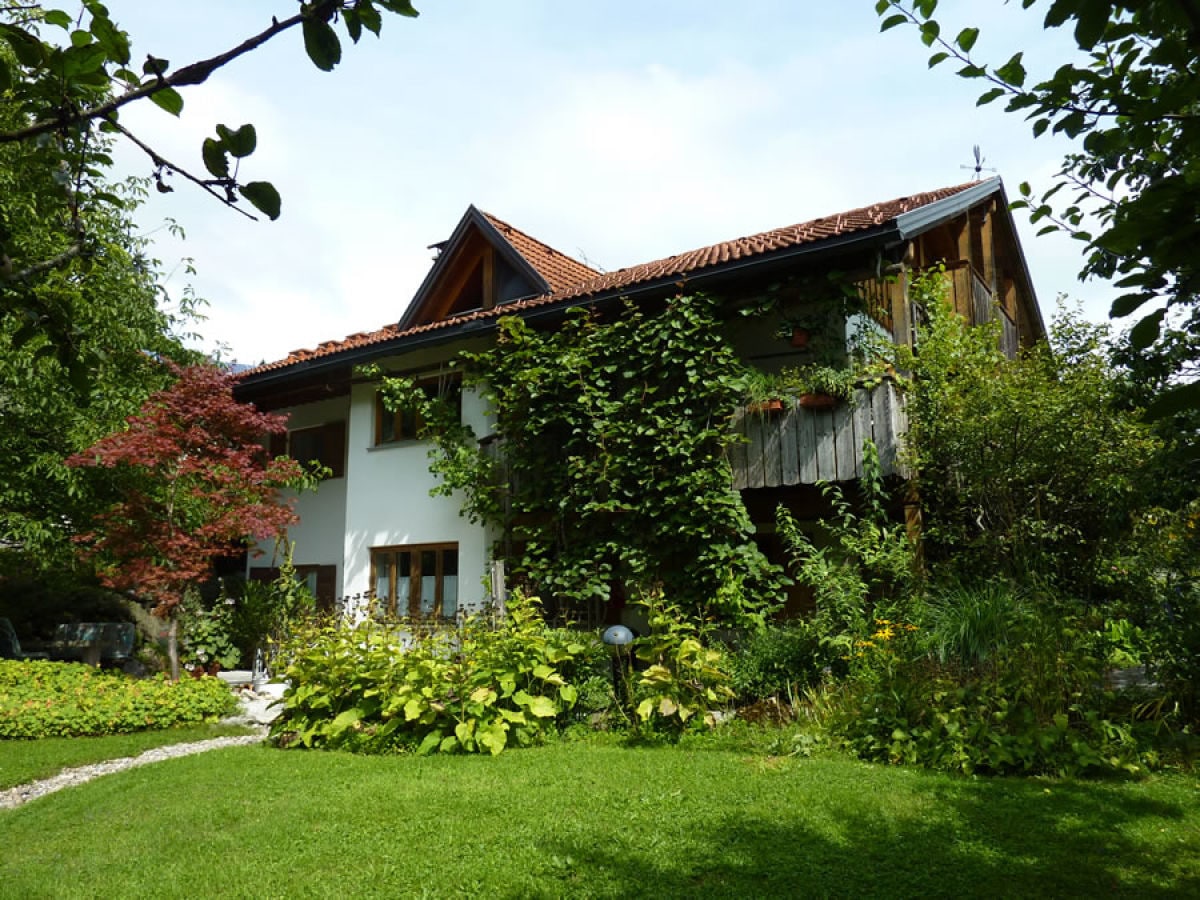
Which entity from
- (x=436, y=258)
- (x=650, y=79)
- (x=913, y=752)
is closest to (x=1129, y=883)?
(x=913, y=752)

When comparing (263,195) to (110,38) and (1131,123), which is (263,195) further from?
(1131,123)

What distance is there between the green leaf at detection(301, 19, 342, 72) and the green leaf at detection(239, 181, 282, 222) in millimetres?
257

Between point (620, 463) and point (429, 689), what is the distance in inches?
146

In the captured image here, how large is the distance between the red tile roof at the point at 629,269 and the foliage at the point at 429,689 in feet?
15.6

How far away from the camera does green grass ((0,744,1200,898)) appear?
4.27m

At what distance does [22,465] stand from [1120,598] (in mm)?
13808

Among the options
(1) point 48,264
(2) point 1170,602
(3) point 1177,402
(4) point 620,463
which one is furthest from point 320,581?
(3) point 1177,402

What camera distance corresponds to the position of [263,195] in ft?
5.82

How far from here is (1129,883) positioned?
4055 millimetres

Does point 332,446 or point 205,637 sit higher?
point 332,446

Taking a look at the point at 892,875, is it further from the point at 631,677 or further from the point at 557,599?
the point at 557,599

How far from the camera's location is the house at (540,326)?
984 cm

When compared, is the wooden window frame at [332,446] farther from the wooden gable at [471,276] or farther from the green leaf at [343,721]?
the green leaf at [343,721]

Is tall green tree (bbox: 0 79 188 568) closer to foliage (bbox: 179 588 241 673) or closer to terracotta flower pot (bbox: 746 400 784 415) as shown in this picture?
foliage (bbox: 179 588 241 673)
